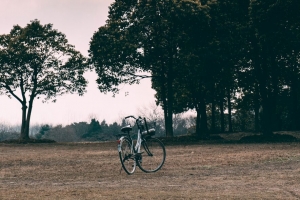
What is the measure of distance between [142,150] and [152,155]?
0.33 metres

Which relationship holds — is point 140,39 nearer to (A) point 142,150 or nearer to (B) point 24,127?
(B) point 24,127

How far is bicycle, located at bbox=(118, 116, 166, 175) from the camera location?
13656mm

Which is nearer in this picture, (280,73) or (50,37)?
(280,73)

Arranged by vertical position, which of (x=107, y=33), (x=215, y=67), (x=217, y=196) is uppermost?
(x=107, y=33)

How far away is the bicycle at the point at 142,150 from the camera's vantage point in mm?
13656

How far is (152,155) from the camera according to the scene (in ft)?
47.1

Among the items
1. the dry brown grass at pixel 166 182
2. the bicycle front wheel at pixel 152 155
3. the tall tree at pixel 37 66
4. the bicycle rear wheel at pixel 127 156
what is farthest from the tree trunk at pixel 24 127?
the bicycle rear wheel at pixel 127 156

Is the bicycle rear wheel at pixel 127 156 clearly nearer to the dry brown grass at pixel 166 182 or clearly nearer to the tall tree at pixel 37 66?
the dry brown grass at pixel 166 182

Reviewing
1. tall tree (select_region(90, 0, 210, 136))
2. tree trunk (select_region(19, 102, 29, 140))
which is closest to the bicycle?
tall tree (select_region(90, 0, 210, 136))

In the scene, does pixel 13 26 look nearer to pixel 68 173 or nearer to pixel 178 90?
pixel 178 90

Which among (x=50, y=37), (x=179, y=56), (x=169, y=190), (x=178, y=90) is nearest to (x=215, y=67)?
(x=179, y=56)

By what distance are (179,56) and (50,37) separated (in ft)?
52.2

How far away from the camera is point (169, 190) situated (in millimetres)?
9758

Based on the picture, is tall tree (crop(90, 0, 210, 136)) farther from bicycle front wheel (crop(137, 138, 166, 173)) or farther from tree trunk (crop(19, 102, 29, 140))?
bicycle front wheel (crop(137, 138, 166, 173))
